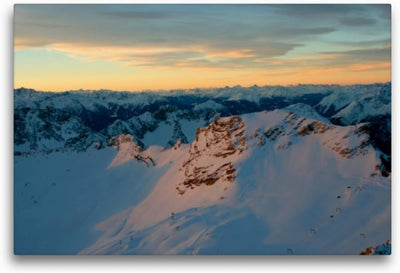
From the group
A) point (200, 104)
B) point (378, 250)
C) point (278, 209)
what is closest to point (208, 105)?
point (200, 104)

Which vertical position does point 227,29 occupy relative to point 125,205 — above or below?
above

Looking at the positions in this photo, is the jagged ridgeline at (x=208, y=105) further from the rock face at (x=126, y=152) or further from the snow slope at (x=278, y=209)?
the rock face at (x=126, y=152)

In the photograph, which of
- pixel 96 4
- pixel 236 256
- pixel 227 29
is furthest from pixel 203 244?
pixel 96 4

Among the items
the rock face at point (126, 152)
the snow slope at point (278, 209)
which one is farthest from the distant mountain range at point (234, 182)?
the rock face at point (126, 152)

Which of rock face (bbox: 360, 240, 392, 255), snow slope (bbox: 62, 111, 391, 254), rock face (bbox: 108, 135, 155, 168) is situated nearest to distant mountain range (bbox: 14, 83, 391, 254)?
snow slope (bbox: 62, 111, 391, 254)

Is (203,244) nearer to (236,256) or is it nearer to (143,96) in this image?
(236,256)
